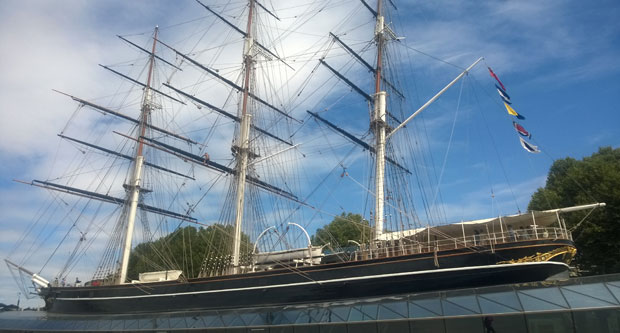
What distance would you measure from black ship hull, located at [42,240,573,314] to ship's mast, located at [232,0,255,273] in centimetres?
323

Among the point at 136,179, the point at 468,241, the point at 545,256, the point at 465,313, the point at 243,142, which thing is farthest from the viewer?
the point at 136,179

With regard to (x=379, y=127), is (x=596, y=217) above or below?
below

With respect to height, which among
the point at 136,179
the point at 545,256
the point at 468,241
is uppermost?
the point at 136,179

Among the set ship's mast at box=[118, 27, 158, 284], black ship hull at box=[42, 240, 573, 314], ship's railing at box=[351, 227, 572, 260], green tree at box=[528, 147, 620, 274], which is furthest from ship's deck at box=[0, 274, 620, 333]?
ship's mast at box=[118, 27, 158, 284]

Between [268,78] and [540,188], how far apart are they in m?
25.9

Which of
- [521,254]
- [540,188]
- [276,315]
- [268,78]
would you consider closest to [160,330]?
[276,315]

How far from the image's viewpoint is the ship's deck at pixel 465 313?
43.5 feet

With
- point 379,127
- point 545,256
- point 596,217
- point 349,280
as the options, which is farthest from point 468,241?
point 596,217

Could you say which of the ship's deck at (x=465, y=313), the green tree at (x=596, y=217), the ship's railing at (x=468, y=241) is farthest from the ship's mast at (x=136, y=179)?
the green tree at (x=596, y=217)

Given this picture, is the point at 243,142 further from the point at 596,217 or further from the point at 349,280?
the point at 596,217

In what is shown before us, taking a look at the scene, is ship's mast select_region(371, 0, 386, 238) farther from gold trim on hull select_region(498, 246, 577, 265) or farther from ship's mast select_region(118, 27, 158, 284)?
ship's mast select_region(118, 27, 158, 284)

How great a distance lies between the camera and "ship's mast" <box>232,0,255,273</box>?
30.1m

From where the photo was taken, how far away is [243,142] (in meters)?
35.0

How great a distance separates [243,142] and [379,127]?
11.6m
